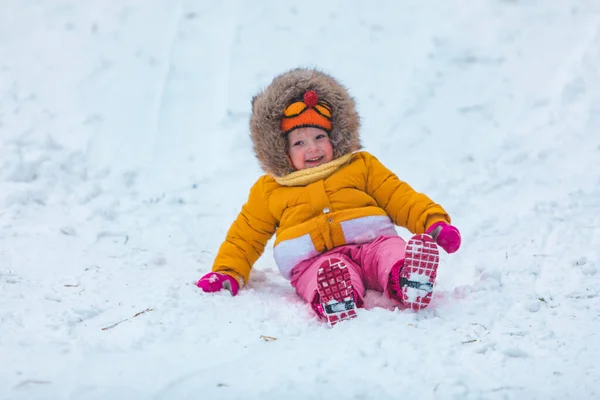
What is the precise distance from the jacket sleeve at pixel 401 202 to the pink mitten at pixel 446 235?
0.18 feet

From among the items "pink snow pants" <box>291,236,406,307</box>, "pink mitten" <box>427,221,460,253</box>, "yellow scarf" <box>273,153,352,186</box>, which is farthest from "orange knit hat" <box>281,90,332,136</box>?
"pink mitten" <box>427,221,460,253</box>

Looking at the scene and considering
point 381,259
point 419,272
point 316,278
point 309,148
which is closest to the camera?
point 419,272

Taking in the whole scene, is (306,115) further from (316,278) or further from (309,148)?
(316,278)

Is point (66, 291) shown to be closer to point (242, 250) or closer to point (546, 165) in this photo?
point (242, 250)

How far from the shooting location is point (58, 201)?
387 centimetres

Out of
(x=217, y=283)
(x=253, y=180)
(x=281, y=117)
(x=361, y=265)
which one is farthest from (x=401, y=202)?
(x=253, y=180)

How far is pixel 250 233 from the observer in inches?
118

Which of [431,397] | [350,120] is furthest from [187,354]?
[350,120]

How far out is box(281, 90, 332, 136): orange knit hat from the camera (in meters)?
2.97

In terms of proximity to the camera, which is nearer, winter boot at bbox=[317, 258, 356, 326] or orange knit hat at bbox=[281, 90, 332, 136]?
winter boot at bbox=[317, 258, 356, 326]

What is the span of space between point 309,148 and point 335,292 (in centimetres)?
86

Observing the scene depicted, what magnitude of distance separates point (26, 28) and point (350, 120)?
3.99 metres

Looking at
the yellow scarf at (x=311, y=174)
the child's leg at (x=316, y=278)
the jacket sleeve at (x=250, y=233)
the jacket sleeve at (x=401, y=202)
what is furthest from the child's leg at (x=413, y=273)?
the jacket sleeve at (x=250, y=233)

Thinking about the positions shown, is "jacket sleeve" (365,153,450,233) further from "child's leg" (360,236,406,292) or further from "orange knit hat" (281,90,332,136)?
"orange knit hat" (281,90,332,136)
